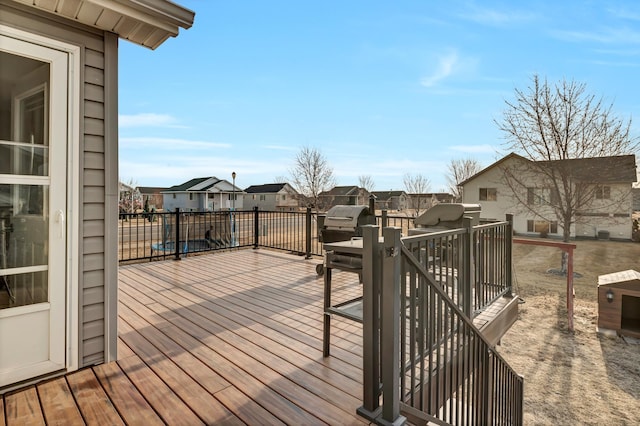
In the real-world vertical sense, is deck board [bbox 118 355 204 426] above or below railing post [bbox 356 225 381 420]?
below

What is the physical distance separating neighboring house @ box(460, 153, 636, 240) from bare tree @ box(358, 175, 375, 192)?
36.9 ft

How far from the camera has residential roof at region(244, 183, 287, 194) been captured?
4038 centimetres

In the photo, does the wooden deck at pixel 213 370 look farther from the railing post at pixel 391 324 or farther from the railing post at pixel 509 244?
the railing post at pixel 509 244

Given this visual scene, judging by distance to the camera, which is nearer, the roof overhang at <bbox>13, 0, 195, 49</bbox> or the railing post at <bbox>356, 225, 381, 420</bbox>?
the railing post at <bbox>356, 225, 381, 420</bbox>

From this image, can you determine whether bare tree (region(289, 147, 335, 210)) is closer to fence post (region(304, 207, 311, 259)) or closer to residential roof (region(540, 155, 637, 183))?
residential roof (region(540, 155, 637, 183))

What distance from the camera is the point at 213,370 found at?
7.31 ft

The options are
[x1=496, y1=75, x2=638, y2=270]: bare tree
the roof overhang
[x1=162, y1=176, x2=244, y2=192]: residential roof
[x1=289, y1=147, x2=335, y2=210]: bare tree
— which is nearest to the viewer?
the roof overhang

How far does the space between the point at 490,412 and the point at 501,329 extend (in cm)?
105

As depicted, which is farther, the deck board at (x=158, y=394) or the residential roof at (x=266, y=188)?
the residential roof at (x=266, y=188)

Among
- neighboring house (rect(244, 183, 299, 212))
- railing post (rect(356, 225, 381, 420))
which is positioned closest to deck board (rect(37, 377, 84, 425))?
railing post (rect(356, 225, 381, 420))

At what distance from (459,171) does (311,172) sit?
12.2m

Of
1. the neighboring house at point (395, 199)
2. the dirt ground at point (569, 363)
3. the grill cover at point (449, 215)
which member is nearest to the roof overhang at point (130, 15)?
the grill cover at point (449, 215)

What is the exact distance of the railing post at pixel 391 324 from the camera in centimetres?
165

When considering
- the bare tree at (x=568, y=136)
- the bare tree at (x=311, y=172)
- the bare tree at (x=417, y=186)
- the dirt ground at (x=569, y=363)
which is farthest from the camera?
the bare tree at (x=417, y=186)
